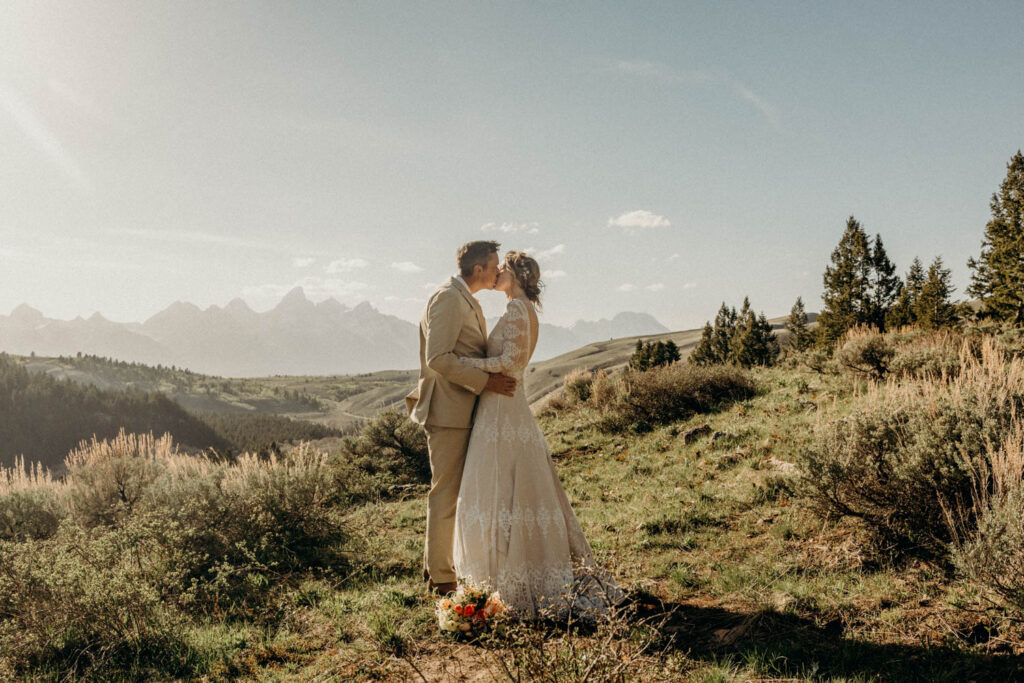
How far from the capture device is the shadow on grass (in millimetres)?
2781

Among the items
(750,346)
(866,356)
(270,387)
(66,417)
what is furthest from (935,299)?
(270,387)

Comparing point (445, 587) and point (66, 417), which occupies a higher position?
point (445, 587)

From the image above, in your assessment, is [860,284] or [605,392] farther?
[860,284]

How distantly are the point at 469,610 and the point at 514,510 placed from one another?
0.71 m

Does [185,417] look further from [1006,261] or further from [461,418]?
[1006,261]

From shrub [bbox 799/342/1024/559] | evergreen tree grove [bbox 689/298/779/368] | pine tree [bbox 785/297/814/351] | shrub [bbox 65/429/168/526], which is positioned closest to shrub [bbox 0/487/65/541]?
shrub [bbox 65/429/168/526]

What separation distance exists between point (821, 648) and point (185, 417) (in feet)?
152

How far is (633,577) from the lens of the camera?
452 cm

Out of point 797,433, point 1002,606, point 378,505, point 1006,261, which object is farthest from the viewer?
point 1006,261

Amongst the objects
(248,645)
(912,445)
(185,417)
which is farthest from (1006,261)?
(185,417)

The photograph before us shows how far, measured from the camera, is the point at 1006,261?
89.2 feet

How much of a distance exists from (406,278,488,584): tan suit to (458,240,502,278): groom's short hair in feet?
0.48

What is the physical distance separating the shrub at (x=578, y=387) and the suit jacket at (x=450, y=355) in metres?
10.3

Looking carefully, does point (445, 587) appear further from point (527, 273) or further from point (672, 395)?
point (672, 395)
